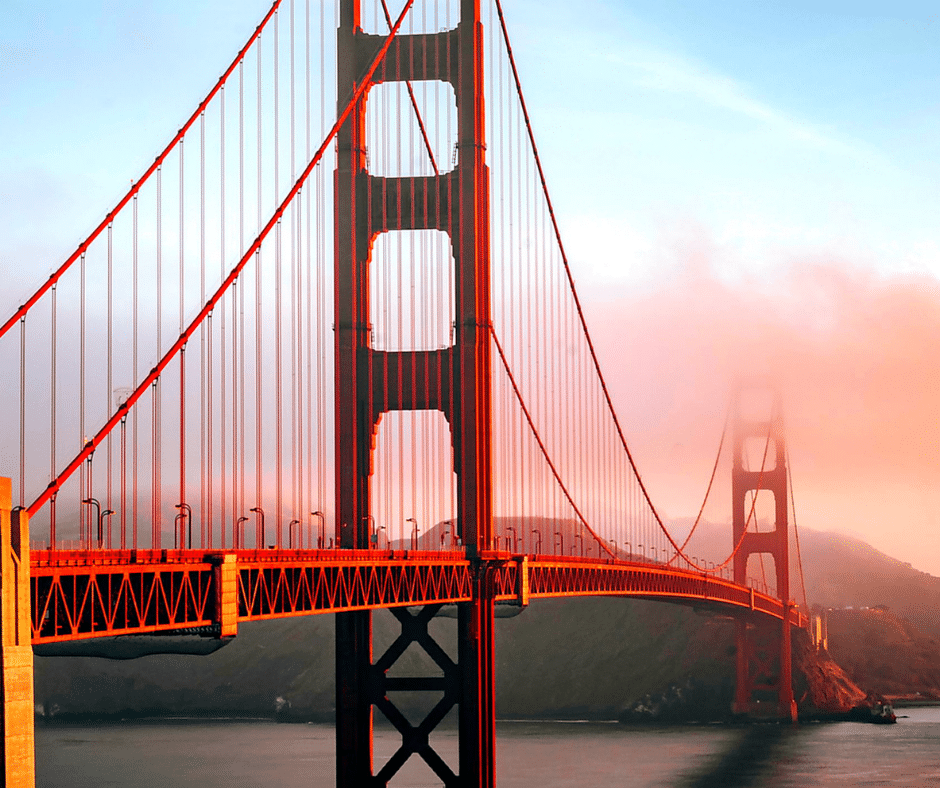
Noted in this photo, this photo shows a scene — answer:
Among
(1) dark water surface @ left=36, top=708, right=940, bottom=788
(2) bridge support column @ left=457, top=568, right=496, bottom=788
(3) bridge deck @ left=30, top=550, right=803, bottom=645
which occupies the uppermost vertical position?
(3) bridge deck @ left=30, top=550, right=803, bottom=645

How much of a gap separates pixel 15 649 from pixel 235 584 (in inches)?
278

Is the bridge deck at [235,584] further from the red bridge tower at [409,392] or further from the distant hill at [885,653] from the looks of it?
the distant hill at [885,653]

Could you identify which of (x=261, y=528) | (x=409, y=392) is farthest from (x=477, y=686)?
(x=261, y=528)

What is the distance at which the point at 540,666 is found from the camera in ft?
334

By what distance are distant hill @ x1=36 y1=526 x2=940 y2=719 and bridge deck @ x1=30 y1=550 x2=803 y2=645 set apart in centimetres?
5411

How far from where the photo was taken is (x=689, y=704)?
306ft

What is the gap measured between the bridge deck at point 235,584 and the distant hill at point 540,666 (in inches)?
2130

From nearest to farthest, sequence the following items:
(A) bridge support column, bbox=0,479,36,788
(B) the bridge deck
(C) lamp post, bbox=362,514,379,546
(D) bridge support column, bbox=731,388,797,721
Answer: (A) bridge support column, bbox=0,479,36,788
(B) the bridge deck
(C) lamp post, bbox=362,514,379,546
(D) bridge support column, bbox=731,388,797,721

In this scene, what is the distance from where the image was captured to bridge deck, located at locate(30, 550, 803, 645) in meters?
19.0

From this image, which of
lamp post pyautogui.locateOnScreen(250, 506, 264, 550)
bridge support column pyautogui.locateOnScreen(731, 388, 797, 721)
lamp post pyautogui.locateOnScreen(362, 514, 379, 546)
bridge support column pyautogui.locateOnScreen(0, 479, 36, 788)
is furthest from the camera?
bridge support column pyautogui.locateOnScreen(731, 388, 797, 721)

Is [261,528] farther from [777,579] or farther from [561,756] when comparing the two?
[777,579]

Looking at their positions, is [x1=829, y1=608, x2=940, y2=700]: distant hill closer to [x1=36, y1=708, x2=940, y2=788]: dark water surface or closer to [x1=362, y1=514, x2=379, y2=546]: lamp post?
[x1=36, y1=708, x2=940, y2=788]: dark water surface

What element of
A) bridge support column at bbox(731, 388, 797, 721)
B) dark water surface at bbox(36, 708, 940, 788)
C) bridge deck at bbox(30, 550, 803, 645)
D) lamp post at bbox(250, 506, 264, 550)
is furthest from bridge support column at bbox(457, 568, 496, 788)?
bridge support column at bbox(731, 388, 797, 721)

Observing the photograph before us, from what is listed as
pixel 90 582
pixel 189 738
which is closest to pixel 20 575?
pixel 90 582
